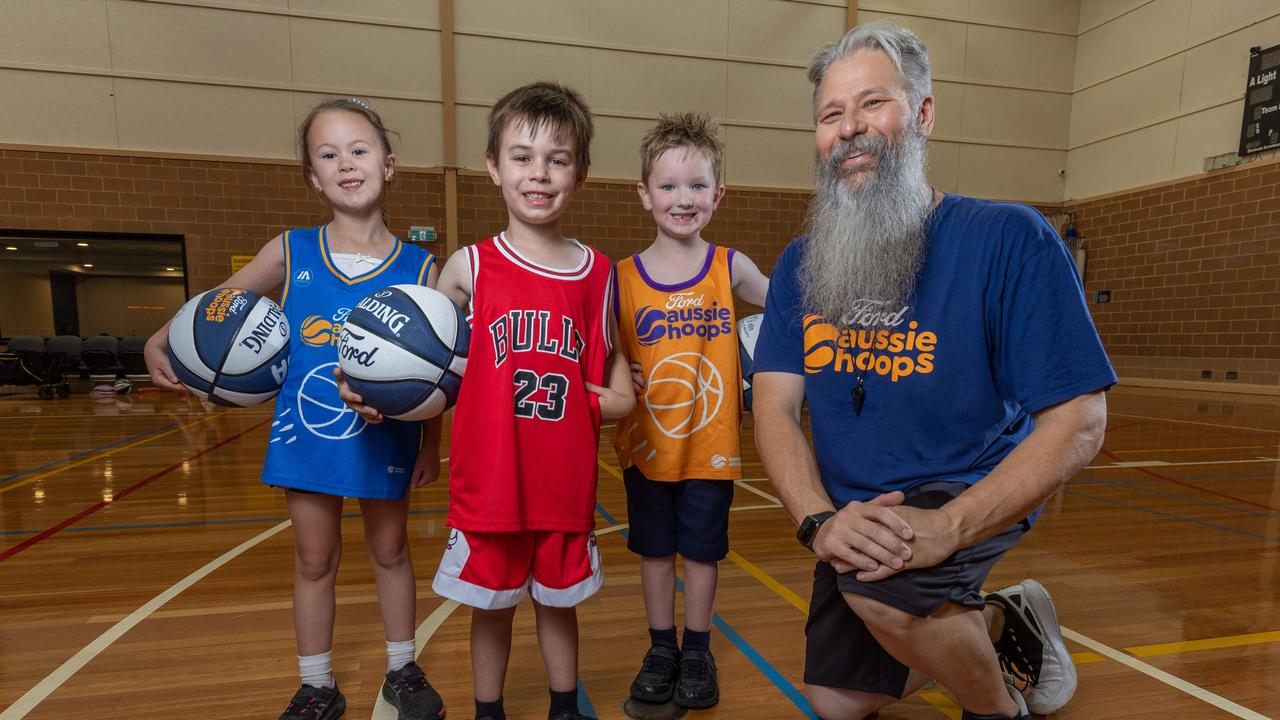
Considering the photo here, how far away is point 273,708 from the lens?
1.67m

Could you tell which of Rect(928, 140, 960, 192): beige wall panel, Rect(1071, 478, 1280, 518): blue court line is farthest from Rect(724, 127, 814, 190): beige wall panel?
Rect(1071, 478, 1280, 518): blue court line

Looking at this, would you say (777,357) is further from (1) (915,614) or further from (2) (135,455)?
(2) (135,455)

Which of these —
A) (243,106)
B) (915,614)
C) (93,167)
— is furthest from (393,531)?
(93,167)

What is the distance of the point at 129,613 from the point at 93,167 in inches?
332

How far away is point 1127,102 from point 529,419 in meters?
12.6

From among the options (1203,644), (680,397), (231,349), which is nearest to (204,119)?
(231,349)

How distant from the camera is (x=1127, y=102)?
10148 millimetres

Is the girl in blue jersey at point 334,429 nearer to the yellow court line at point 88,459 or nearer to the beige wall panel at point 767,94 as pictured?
the yellow court line at point 88,459

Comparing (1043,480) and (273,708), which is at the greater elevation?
(1043,480)

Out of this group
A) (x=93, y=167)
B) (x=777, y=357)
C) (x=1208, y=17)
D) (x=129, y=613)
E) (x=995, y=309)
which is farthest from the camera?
(x=1208, y=17)

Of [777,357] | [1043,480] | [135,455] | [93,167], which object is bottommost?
[135,455]

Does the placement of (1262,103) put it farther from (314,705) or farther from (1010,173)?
(314,705)

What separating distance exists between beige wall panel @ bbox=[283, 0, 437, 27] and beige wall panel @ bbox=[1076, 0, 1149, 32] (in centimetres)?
1009

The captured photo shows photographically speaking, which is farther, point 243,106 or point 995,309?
point 243,106
